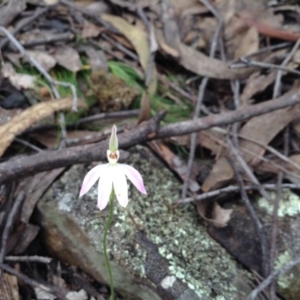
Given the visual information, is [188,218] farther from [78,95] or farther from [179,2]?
[179,2]

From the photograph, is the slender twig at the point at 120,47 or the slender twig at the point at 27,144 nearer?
the slender twig at the point at 27,144

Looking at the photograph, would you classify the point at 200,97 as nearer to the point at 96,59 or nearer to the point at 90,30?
the point at 96,59

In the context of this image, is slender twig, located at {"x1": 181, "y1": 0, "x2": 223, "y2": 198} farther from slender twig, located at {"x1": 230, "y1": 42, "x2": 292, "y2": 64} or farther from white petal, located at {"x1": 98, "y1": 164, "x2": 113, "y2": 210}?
white petal, located at {"x1": 98, "y1": 164, "x2": 113, "y2": 210}

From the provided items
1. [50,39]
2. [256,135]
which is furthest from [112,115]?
[256,135]

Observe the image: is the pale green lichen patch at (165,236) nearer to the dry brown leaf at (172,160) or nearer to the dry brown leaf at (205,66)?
the dry brown leaf at (172,160)

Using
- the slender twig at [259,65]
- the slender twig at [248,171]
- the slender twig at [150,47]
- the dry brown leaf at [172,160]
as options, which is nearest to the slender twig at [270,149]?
the slender twig at [248,171]

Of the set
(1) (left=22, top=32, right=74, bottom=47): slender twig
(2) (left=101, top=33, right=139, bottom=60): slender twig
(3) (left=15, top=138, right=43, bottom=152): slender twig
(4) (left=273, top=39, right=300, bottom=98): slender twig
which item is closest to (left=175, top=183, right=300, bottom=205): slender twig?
(4) (left=273, top=39, right=300, bottom=98): slender twig
